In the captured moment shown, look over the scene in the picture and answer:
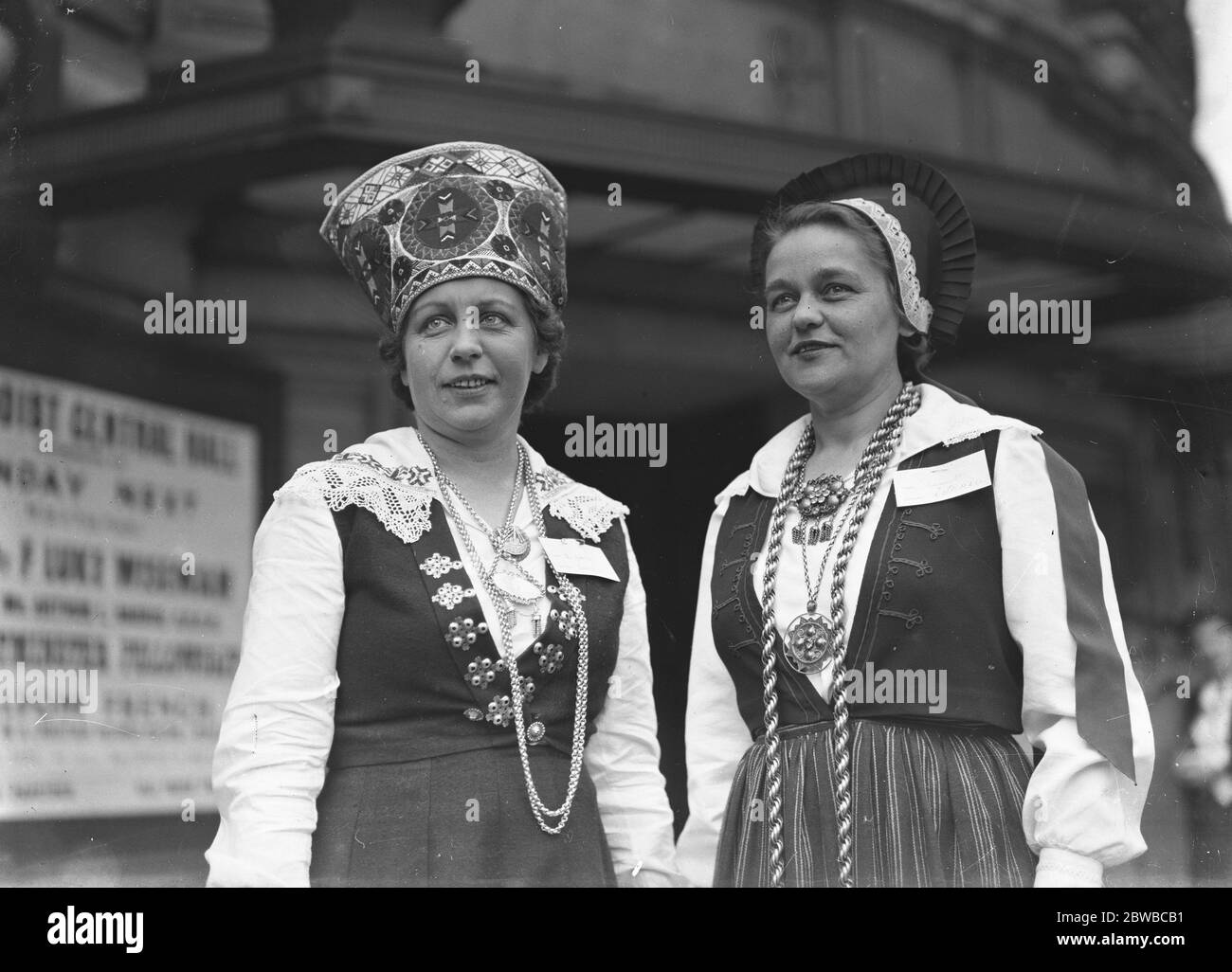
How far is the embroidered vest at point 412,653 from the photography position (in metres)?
2.97

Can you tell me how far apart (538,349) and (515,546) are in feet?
1.35

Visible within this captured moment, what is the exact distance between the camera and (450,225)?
3150 millimetres

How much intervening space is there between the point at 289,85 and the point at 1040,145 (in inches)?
70.5

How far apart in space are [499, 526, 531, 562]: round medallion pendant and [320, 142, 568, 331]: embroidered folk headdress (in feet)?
1.51

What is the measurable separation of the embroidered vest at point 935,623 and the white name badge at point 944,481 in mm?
12

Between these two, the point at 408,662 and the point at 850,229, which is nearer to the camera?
the point at 408,662

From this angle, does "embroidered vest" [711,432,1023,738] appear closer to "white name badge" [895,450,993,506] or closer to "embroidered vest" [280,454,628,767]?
"white name badge" [895,450,993,506]

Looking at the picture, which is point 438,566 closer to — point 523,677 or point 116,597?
point 523,677

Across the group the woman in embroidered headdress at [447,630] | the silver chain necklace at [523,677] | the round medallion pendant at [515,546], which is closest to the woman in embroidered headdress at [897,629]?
the woman in embroidered headdress at [447,630]

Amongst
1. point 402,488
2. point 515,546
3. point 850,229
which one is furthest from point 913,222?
point 402,488

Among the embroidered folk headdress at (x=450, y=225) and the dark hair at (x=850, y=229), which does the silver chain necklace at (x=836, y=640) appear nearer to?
the dark hair at (x=850, y=229)

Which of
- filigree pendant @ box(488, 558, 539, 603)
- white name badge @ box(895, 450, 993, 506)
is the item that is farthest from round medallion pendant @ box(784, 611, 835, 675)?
filigree pendant @ box(488, 558, 539, 603)

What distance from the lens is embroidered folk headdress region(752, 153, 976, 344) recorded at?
10.6 feet

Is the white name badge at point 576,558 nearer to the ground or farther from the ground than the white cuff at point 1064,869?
farther from the ground
